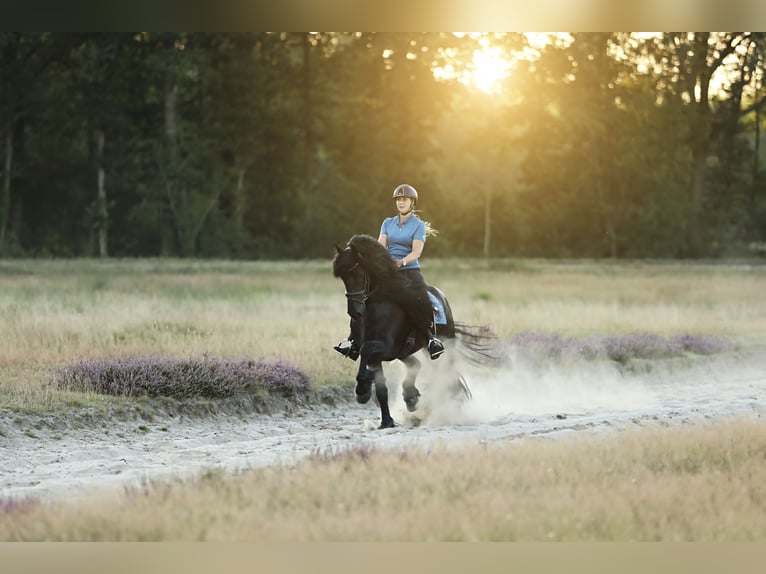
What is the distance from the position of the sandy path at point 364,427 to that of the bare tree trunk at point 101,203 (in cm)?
2309

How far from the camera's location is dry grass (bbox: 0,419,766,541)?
7145 millimetres

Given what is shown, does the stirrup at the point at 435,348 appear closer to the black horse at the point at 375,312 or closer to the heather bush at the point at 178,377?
the black horse at the point at 375,312

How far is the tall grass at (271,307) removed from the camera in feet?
47.4

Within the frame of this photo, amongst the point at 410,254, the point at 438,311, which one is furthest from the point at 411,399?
the point at 410,254

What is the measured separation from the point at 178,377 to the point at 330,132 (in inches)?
1098

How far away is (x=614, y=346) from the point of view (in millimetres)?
17062

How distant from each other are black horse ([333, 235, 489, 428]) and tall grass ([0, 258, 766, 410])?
2581mm

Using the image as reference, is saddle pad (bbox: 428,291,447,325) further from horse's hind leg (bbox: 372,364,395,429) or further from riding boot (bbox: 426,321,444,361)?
horse's hind leg (bbox: 372,364,395,429)

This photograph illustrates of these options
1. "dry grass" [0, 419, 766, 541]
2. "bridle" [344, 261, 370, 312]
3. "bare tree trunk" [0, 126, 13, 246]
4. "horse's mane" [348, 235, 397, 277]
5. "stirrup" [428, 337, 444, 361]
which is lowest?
"dry grass" [0, 419, 766, 541]

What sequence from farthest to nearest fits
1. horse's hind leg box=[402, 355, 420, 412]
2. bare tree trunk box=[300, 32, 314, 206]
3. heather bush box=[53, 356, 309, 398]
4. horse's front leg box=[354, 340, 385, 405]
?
bare tree trunk box=[300, 32, 314, 206] → heather bush box=[53, 356, 309, 398] → horse's hind leg box=[402, 355, 420, 412] → horse's front leg box=[354, 340, 385, 405]

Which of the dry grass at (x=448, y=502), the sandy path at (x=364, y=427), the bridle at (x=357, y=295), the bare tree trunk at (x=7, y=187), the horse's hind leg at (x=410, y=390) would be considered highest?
the bare tree trunk at (x=7, y=187)

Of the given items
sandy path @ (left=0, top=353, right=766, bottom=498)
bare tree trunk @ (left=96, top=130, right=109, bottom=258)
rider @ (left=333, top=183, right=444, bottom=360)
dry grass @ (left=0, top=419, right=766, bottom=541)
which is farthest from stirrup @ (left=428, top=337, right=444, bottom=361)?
bare tree trunk @ (left=96, top=130, right=109, bottom=258)

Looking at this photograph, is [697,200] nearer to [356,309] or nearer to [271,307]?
[271,307]

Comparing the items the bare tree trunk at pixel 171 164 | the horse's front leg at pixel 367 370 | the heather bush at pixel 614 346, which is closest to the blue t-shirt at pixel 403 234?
the horse's front leg at pixel 367 370
